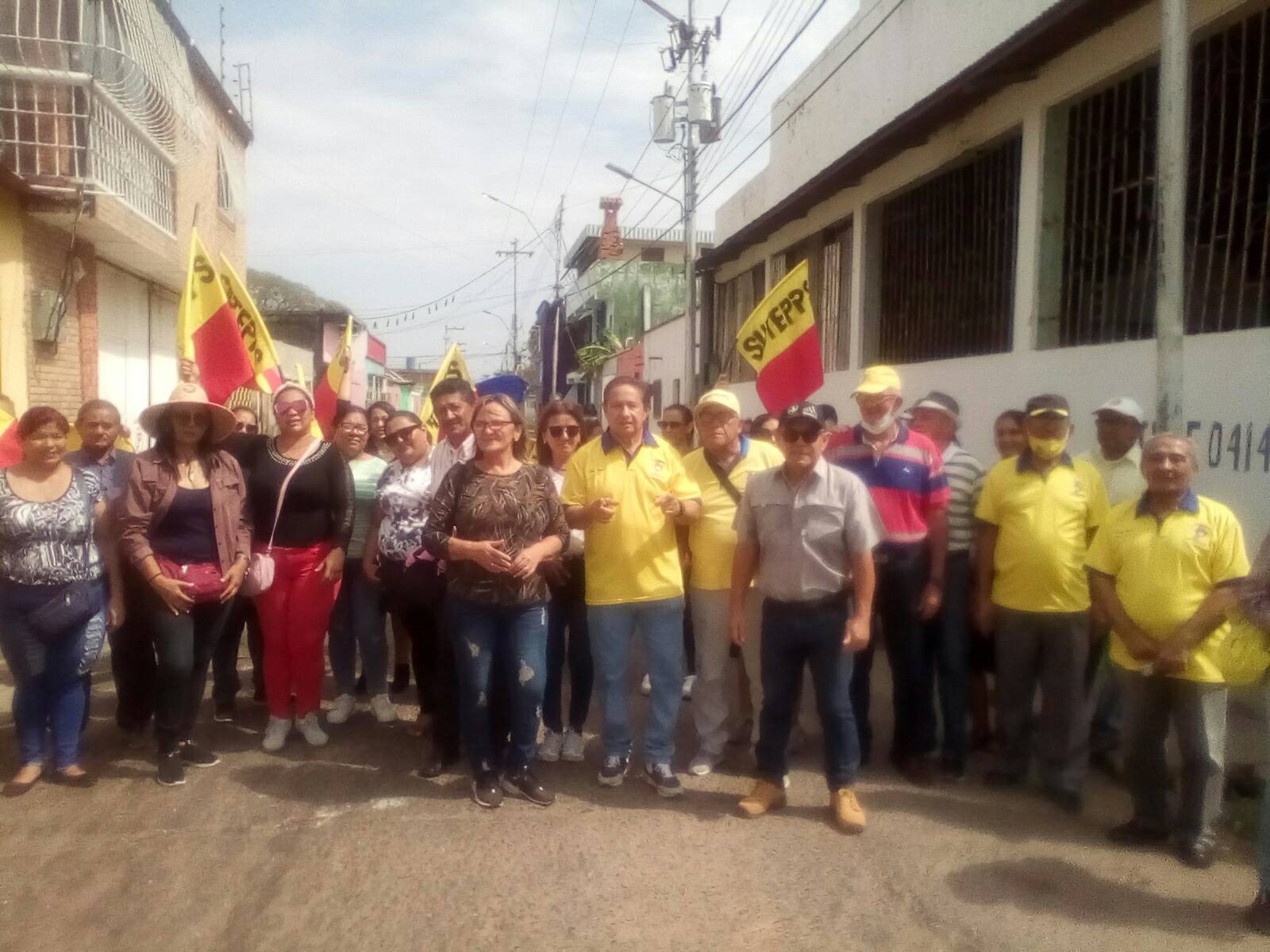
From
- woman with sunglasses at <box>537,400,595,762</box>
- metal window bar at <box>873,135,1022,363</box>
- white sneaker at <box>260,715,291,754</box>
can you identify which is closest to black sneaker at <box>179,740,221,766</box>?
white sneaker at <box>260,715,291,754</box>

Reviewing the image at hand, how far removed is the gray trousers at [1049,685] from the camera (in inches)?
174

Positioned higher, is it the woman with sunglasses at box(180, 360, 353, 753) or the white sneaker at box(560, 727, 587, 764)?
the woman with sunglasses at box(180, 360, 353, 753)

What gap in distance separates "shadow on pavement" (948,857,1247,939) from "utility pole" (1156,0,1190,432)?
2.19 meters

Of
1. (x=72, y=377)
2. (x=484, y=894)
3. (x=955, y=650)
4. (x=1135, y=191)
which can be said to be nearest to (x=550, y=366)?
(x=72, y=377)

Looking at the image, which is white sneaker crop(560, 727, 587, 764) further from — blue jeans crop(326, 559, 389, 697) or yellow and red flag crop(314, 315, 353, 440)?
yellow and red flag crop(314, 315, 353, 440)

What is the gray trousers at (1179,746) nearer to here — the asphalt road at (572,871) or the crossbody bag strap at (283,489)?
the asphalt road at (572,871)

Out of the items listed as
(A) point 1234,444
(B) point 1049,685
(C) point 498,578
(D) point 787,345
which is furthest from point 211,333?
(A) point 1234,444

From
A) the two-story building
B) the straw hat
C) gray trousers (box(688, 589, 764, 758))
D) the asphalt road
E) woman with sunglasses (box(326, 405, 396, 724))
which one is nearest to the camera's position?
the asphalt road

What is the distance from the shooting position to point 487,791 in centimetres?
446

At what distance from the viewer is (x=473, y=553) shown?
4203 mm

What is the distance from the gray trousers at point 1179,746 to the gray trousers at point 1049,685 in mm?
311

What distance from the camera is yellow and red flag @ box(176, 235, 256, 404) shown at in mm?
5715

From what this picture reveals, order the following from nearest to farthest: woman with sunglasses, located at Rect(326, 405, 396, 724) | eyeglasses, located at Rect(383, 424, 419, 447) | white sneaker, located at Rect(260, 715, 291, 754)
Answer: white sneaker, located at Rect(260, 715, 291, 754) < eyeglasses, located at Rect(383, 424, 419, 447) < woman with sunglasses, located at Rect(326, 405, 396, 724)

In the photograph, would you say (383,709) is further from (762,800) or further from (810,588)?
(810,588)
